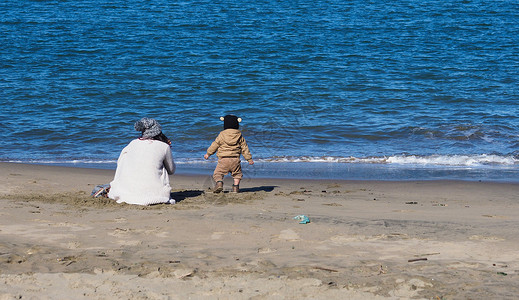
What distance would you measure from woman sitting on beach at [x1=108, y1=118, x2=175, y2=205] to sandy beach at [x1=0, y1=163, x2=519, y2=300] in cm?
17

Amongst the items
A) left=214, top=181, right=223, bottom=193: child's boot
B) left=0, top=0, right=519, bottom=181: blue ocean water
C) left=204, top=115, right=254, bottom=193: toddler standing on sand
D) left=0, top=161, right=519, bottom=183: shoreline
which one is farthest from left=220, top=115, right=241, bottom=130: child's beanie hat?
left=0, top=0, right=519, bottom=181: blue ocean water

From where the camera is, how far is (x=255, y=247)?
16.2 feet

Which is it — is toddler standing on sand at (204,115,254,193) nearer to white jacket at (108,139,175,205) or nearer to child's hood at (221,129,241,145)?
child's hood at (221,129,241,145)

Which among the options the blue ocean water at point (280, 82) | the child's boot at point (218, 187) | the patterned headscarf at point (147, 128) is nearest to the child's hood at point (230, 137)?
the child's boot at point (218, 187)

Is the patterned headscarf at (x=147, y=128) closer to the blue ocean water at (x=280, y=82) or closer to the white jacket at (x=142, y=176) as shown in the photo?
the white jacket at (x=142, y=176)

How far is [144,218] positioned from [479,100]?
1219cm

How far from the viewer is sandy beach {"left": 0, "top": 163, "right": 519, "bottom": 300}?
3.95 meters

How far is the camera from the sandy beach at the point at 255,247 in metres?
3.95

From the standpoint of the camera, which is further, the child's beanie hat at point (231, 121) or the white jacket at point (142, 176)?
the child's beanie hat at point (231, 121)

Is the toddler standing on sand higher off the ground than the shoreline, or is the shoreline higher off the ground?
the toddler standing on sand

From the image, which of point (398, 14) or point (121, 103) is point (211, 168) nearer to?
point (121, 103)

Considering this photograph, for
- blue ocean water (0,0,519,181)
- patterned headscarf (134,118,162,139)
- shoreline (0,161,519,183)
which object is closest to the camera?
patterned headscarf (134,118,162,139)

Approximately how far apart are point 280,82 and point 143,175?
1154 cm

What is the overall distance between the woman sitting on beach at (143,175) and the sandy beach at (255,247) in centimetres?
17
